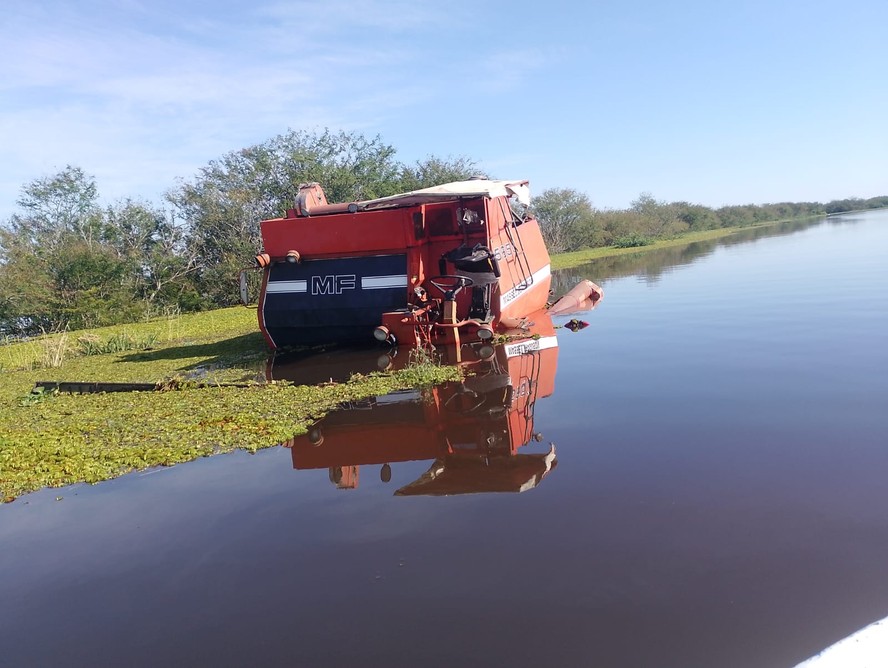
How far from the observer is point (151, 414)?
25.0 ft

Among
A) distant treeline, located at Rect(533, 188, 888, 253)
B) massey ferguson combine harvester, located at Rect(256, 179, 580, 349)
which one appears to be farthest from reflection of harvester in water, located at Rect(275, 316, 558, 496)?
distant treeline, located at Rect(533, 188, 888, 253)

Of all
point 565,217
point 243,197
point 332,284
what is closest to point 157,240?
point 243,197

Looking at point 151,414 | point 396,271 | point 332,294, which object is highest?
point 396,271

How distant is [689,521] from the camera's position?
13.0ft

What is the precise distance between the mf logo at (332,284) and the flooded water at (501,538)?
13.0 ft

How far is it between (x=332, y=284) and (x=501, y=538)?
7.72 m

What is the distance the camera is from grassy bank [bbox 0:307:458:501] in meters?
6.09

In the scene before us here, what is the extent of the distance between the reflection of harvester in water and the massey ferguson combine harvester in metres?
2.00

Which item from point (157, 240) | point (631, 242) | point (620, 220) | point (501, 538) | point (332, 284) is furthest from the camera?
point (620, 220)

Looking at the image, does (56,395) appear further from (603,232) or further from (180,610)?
(603,232)

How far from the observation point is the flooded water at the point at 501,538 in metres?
3.09

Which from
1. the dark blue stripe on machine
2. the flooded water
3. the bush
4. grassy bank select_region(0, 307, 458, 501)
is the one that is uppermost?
the bush

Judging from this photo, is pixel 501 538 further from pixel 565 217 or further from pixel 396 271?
pixel 565 217

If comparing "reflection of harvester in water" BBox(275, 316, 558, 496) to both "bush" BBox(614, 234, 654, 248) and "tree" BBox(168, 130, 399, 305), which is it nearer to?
"tree" BBox(168, 130, 399, 305)
